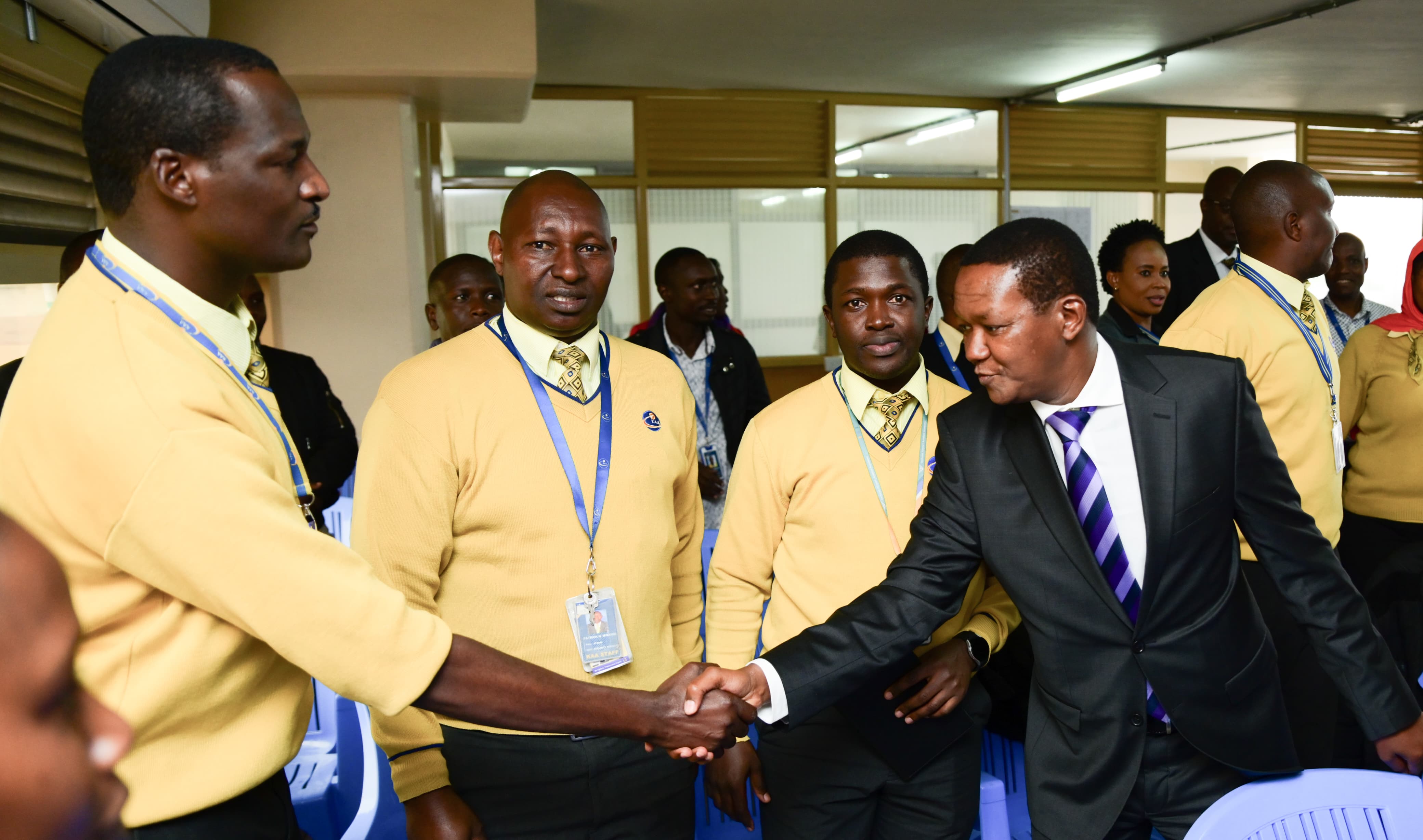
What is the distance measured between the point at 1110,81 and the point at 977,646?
790 cm

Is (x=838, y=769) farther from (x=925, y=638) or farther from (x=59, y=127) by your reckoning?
(x=59, y=127)

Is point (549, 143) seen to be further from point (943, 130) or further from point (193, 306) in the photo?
point (193, 306)

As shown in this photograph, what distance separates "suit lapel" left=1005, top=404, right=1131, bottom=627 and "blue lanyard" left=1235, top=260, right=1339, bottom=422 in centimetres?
148

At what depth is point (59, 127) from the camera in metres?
3.68

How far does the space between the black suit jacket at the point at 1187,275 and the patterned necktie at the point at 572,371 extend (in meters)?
4.37

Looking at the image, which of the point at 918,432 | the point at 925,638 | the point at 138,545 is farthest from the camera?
the point at 918,432

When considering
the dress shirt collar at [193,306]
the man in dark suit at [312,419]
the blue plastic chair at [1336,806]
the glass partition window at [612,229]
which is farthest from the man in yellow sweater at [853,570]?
the glass partition window at [612,229]

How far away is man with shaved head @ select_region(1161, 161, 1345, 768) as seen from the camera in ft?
8.91

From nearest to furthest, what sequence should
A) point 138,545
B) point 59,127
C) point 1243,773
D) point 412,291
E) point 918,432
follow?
point 138,545
point 1243,773
point 918,432
point 59,127
point 412,291

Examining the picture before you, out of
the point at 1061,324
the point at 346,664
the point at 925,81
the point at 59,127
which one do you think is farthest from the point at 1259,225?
the point at 925,81

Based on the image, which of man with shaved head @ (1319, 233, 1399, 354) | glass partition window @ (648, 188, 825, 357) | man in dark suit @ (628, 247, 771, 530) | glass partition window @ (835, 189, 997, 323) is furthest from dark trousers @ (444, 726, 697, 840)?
glass partition window @ (835, 189, 997, 323)

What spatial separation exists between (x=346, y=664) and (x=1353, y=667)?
1743mm

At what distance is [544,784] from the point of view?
1.69 m

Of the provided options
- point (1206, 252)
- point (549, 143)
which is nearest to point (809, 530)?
point (1206, 252)
